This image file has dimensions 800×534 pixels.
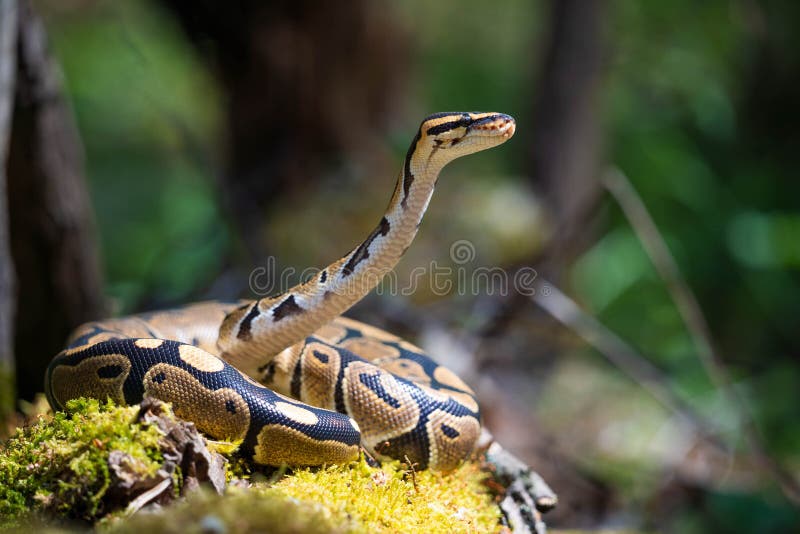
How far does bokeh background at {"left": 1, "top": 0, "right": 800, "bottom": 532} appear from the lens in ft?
21.7

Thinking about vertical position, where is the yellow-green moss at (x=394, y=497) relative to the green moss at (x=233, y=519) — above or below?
below

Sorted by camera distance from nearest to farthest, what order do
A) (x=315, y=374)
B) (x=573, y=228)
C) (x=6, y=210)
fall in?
(x=315, y=374)
(x=6, y=210)
(x=573, y=228)

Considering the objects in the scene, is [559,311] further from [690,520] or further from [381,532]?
[381,532]

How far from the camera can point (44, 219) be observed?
5359 mm

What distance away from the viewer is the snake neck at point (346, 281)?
3217mm

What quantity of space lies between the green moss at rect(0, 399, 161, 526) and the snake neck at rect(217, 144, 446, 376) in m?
0.82

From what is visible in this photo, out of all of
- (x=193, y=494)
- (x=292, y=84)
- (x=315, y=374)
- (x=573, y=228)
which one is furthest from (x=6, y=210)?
(x=573, y=228)

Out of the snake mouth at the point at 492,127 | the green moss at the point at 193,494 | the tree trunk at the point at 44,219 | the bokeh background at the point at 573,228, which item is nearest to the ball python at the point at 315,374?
the snake mouth at the point at 492,127

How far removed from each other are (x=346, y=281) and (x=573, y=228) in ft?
25.8

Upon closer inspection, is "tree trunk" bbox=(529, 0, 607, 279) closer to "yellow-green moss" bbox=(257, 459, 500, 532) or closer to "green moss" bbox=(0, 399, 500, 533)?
"yellow-green moss" bbox=(257, 459, 500, 532)

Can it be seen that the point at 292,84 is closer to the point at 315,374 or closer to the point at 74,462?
the point at 315,374

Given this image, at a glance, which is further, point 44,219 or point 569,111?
point 569,111

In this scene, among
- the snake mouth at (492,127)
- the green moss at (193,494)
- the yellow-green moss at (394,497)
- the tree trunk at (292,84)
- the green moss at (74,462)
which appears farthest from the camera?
the tree trunk at (292,84)

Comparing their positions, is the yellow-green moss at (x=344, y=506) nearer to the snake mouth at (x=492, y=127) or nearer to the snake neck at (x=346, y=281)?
the snake neck at (x=346, y=281)
